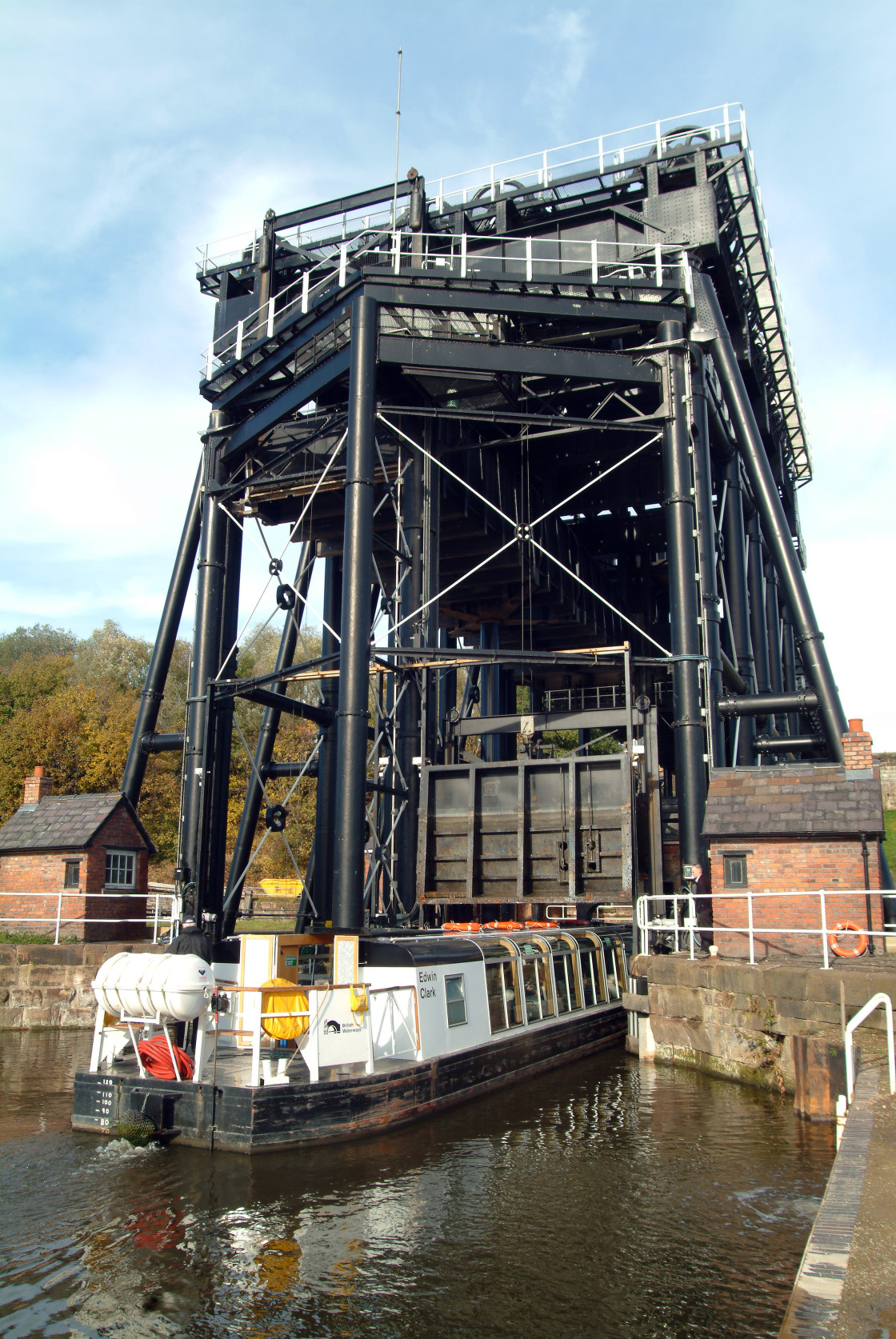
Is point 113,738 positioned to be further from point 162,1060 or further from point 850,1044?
point 850,1044

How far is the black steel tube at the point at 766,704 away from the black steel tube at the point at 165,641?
46.6 feet

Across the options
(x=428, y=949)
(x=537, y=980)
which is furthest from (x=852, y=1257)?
(x=537, y=980)

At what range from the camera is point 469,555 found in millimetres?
28750

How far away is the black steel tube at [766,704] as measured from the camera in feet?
72.7

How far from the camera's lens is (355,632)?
60.3 feet

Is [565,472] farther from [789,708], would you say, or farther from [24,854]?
[24,854]

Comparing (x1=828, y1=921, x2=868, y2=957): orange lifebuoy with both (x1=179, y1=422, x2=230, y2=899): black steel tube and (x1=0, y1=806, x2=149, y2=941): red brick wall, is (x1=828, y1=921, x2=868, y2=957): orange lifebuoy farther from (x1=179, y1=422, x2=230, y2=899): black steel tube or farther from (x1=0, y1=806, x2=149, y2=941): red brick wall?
(x1=0, y1=806, x2=149, y2=941): red brick wall

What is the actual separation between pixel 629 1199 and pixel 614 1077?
619cm

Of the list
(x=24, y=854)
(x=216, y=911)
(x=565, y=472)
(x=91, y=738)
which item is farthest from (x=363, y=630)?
(x=91, y=738)

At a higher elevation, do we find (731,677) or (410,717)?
(731,677)

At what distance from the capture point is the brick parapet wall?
2120 cm

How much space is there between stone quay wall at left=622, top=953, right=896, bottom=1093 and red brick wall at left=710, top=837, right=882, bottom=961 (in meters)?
1.21

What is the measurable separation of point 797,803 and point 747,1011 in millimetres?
4395

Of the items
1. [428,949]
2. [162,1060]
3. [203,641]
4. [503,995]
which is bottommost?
[162,1060]
